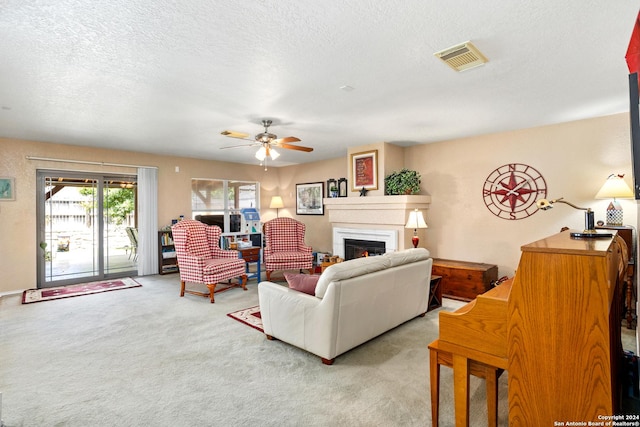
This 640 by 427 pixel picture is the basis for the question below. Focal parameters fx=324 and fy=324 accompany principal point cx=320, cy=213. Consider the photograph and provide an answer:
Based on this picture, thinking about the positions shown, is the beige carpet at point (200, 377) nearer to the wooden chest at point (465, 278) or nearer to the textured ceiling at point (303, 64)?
the wooden chest at point (465, 278)

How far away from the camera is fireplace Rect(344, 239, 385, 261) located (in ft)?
18.2

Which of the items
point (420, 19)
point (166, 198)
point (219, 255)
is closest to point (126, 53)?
point (420, 19)

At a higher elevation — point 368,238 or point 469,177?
point 469,177

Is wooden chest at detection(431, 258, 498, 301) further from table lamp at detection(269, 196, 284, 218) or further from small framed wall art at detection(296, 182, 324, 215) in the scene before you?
table lamp at detection(269, 196, 284, 218)

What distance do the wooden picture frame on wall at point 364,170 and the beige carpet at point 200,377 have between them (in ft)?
8.68

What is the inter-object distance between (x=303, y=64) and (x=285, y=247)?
13.0 ft

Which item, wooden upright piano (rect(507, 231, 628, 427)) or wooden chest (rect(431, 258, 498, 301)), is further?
wooden chest (rect(431, 258, 498, 301))

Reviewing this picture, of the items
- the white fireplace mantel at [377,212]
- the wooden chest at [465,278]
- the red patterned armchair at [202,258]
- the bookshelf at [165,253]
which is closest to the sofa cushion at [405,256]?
the wooden chest at [465,278]

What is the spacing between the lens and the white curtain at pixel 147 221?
240 inches

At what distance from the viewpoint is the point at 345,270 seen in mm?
2623

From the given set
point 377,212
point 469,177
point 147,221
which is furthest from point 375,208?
point 147,221

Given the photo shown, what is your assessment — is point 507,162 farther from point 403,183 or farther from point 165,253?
point 165,253

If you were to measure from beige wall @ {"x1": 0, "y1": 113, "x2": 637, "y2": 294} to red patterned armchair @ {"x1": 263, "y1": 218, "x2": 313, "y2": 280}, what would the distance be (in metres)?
1.30

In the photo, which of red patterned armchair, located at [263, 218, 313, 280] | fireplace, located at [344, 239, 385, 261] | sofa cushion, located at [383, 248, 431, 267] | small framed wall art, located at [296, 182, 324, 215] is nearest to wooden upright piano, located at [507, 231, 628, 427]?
sofa cushion, located at [383, 248, 431, 267]
